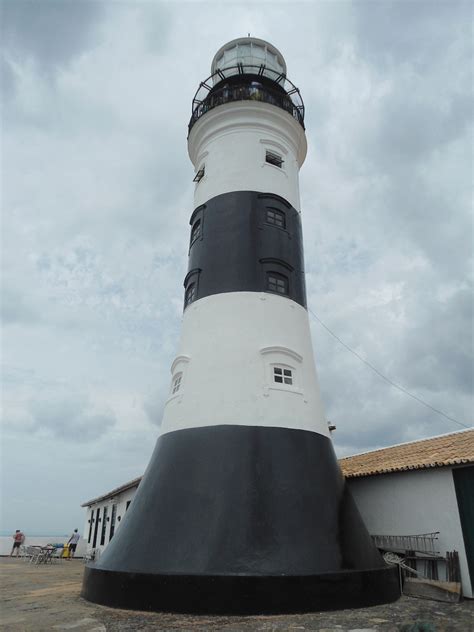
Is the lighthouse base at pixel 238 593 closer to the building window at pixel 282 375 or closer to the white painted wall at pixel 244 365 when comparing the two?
the white painted wall at pixel 244 365

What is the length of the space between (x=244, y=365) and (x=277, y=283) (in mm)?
2706

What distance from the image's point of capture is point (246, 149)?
13.9 m

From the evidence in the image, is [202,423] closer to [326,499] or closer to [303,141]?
[326,499]

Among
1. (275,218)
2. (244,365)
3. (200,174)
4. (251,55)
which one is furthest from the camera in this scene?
(251,55)

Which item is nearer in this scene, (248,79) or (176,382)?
(176,382)

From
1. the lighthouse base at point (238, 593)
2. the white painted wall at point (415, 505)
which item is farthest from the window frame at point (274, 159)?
the lighthouse base at point (238, 593)

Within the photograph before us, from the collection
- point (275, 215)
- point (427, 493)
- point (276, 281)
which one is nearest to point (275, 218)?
point (275, 215)

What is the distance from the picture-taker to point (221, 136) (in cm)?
1445

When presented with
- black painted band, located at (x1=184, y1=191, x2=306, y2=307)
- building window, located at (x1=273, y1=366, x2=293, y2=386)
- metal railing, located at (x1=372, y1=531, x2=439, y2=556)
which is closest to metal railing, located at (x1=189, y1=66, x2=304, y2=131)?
black painted band, located at (x1=184, y1=191, x2=306, y2=307)

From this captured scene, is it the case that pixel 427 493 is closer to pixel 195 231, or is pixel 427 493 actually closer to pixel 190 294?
pixel 190 294

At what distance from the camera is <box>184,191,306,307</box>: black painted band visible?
12.2 metres

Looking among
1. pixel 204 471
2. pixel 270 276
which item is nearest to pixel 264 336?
pixel 270 276

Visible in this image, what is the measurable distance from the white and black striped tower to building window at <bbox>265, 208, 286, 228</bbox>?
0.23 ft

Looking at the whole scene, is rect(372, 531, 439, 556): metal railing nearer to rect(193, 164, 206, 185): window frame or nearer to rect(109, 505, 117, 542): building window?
rect(193, 164, 206, 185): window frame
